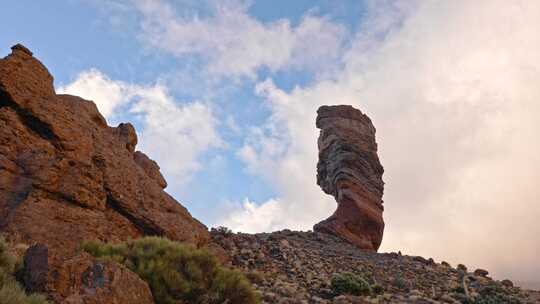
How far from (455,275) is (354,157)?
14.9 m

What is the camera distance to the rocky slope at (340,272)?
17.3m

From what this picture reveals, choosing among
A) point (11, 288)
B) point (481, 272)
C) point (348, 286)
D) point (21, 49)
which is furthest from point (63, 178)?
point (481, 272)

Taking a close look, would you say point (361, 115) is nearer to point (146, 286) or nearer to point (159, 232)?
point (159, 232)

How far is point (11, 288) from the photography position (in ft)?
22.0

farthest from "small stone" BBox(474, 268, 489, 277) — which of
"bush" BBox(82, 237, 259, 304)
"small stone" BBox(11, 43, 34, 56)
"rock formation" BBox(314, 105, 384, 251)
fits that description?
"small stone" BBox(11, 43, 34, 56)

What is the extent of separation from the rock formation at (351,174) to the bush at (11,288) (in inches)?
1121

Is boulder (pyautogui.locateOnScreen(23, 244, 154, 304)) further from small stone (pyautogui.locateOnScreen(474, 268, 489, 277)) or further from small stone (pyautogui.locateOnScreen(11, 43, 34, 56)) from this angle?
small stone (pyautogui.locateOnScreen(474, 268, 489, 277))

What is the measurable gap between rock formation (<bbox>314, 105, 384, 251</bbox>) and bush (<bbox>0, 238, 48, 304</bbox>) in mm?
28464

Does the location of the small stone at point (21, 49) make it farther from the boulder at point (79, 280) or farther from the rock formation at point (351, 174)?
the rock formation at point (351, 174)

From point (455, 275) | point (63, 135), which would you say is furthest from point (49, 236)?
point (455, 275)

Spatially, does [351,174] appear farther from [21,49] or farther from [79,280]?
[79,280]

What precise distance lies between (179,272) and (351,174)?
97.0ft

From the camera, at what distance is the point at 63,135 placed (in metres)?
17.4

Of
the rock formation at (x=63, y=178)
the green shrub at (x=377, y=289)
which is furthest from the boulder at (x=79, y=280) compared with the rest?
the green shrub at (x=377, y=289)
